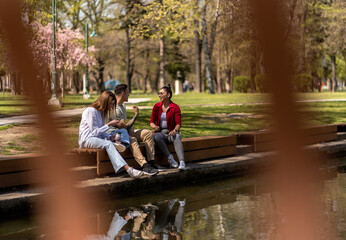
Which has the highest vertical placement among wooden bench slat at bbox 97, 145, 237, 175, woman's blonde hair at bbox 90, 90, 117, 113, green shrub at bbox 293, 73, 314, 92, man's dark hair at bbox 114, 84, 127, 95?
green shrub at bbox 293, 73, 314, 92

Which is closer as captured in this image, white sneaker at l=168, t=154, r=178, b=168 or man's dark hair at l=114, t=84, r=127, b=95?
man's dark hair at l=114, t=84, r=127, b=95

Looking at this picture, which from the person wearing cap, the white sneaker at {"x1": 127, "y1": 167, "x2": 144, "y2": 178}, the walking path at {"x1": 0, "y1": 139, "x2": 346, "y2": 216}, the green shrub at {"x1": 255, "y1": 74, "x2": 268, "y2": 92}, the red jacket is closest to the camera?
the green shrub at {"x1": 255, "y1": 74, "x2": 268, "y2": 92}

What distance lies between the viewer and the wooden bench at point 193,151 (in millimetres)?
8875

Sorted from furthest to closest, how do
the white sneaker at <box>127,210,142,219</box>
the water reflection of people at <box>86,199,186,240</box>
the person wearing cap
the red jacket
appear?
the red jacket → the person wearing cap → the white sneaker at <box>127,210,142,219</box> → the water reflection of people at <box>86,199,186,240</box>

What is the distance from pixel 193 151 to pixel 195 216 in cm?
383

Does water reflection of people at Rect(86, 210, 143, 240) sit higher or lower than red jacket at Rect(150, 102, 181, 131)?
lower

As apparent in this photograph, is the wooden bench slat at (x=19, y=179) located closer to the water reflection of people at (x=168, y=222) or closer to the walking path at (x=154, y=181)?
the walking path at (x=154, y=181)

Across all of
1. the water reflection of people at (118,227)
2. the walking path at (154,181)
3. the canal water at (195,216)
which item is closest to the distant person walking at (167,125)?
the walking path at (154,181)

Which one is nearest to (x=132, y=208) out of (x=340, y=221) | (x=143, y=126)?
(x=340, y=221)

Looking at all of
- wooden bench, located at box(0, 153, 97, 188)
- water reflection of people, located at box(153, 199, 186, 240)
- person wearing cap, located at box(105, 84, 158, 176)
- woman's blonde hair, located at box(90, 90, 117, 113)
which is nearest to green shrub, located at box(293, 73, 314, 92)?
water reflection of people, located at box(153, 199, 186, 240)

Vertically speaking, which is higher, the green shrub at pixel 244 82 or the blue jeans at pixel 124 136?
the green shrub at pixel 244 82

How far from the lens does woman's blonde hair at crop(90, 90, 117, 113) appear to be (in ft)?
26.9

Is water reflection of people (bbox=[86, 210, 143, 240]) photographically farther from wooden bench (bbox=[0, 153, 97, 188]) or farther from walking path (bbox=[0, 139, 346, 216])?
wooden bench (bbox=[0, 153, 97, 188])

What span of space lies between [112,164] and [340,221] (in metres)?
3.47
